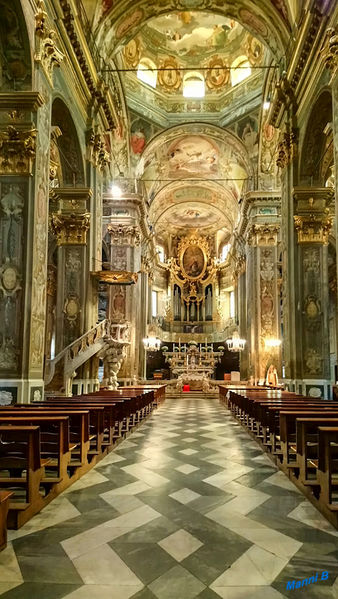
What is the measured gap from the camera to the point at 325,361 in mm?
10648

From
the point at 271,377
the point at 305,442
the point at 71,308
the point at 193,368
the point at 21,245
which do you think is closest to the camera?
the point at 305,442

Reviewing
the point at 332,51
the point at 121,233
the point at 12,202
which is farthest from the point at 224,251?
the point at 12,202

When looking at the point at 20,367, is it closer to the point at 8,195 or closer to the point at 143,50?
the point at 8,195

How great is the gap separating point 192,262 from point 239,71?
17.4m

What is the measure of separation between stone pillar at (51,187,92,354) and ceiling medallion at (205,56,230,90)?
11.9 meters

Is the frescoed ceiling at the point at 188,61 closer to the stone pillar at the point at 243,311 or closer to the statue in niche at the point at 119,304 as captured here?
the stone pillar at the point at 243,311

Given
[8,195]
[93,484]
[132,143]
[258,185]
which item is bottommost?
[93,484]

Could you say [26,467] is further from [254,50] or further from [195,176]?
[195,176]

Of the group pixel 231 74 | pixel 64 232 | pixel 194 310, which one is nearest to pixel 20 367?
pixel 64 232

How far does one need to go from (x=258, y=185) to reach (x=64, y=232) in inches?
475

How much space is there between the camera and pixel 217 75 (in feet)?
67.5

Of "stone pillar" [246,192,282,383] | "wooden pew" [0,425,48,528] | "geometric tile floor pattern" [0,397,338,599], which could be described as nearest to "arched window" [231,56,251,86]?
"stone pillar" [246,192,282,383]

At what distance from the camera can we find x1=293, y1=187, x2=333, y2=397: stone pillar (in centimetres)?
1063

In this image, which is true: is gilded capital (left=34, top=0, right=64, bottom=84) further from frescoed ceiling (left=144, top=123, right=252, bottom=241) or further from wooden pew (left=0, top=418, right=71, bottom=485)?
frescoed ceiling (left=144, top=123, right=252, bottom=241)
